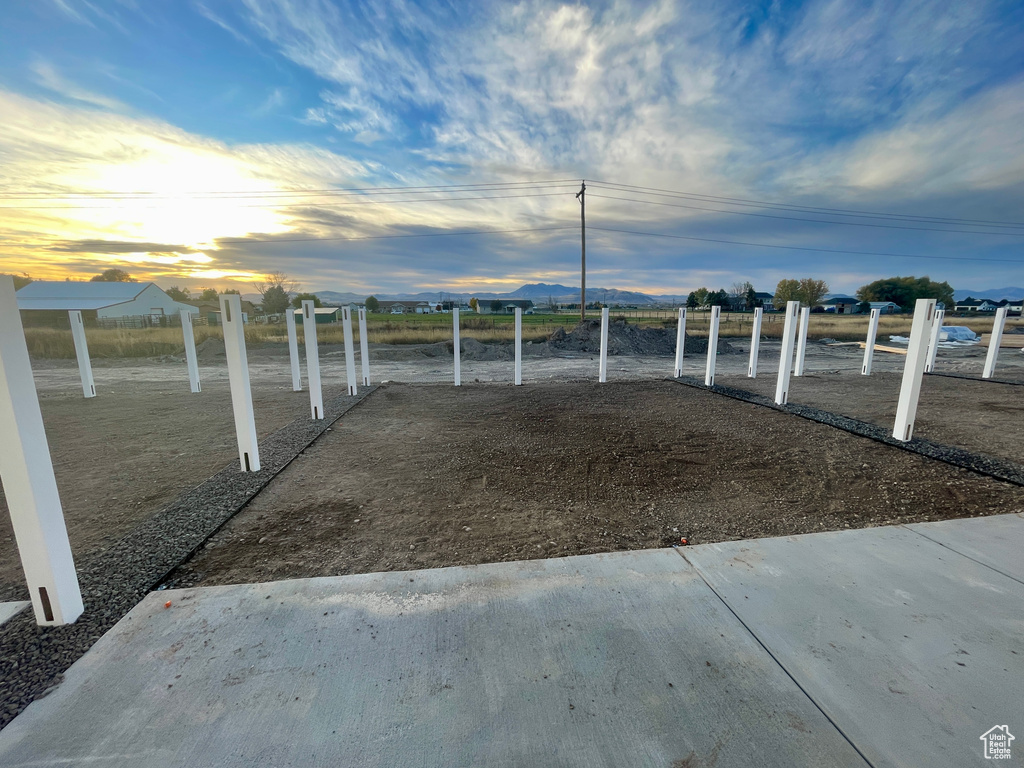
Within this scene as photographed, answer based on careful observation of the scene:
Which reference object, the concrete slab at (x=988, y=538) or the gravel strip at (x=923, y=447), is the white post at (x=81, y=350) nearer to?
the concrete slab at (x=988, y=538)

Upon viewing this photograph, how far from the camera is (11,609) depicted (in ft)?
8.64

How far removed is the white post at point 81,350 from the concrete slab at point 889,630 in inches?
470

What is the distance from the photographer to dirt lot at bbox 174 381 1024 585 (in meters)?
3.34

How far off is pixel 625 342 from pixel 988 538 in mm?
18830

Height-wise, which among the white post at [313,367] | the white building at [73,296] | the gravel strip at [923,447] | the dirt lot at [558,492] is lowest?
the dirt lot at [558,492]

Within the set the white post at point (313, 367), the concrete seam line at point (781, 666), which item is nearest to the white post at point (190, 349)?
the white post at point (313, 367)

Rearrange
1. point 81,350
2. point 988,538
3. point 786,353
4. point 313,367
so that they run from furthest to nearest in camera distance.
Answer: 1. point 81,350
2. point 786,353
3. point 313,367
4. point 988,538

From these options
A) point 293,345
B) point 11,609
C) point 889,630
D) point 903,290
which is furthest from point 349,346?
point 903,290

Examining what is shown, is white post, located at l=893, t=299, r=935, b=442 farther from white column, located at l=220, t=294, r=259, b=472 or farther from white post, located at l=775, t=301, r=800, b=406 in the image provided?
white column, located at l=220, t=294, r=259, b=472

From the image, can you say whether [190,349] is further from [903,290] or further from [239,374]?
[903,290]

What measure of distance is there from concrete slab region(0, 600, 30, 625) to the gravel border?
31 millimetres

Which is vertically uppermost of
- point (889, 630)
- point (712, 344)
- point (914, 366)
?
point (914, 366)

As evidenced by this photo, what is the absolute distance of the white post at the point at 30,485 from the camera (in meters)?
2.20

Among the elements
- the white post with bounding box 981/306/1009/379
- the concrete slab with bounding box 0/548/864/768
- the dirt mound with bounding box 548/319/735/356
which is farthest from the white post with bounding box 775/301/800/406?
the dirt mound with bounding box 548/319/735/356
